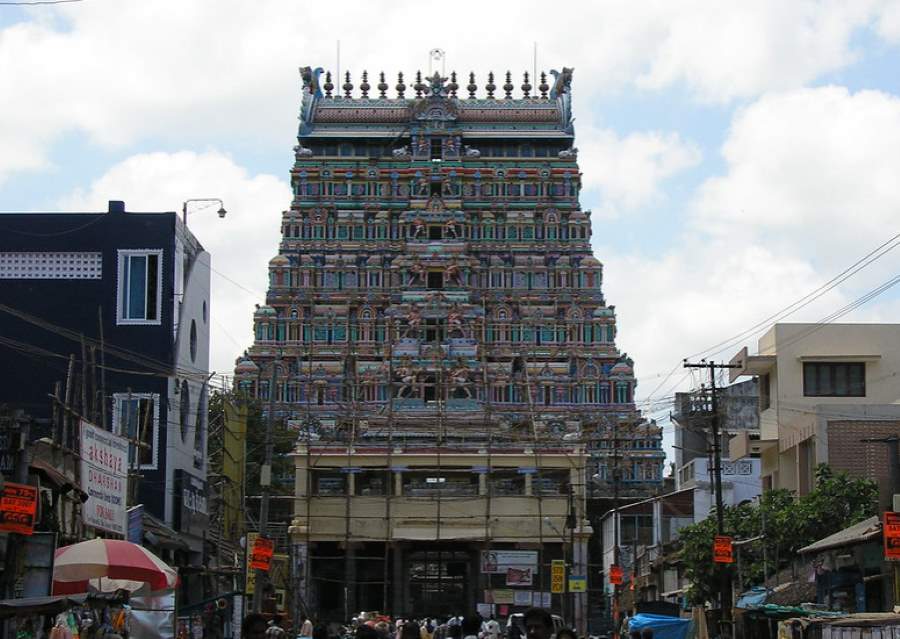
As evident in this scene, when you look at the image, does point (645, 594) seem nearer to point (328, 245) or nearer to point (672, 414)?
point (672, 414)

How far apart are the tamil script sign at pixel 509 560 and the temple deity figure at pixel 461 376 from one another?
33.4 metres

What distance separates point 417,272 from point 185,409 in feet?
175

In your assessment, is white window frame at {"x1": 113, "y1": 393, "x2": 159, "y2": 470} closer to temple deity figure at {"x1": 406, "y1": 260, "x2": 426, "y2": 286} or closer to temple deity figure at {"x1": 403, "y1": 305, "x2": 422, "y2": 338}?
temple deity figure at {"x1": 403, "y1": 305, "x2": 422, "y2": 338}

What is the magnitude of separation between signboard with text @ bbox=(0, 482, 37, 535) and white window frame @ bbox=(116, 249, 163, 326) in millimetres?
26449

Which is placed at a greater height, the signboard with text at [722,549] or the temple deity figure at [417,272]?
the temple deity figure at [417,272]

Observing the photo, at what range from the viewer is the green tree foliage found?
42.3m

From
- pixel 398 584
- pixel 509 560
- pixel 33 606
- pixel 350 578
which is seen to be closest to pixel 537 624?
pixel 33 606

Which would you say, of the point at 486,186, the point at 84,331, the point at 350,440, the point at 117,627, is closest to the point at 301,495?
the point at 350,440

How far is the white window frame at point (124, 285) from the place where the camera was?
5000 cm

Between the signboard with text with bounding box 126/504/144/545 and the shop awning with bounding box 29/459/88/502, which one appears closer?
the shop awning with bounding box 29/459/88/502

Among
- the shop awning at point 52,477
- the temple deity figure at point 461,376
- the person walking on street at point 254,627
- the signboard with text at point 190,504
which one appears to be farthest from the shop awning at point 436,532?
the person walking on street at point 254,627

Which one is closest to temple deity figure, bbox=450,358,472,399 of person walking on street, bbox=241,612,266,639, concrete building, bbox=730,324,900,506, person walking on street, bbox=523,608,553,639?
concrete building, bbox=730,324,900,506

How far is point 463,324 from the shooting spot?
10238 cm

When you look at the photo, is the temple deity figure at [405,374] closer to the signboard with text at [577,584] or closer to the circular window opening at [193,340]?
the circular window opening at [193,340]
